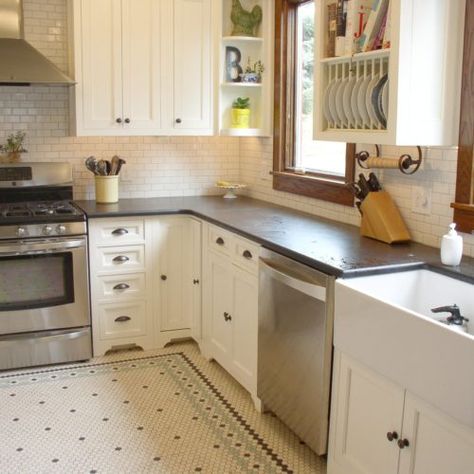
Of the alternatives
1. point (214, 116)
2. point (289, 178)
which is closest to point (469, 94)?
point (289, 178)

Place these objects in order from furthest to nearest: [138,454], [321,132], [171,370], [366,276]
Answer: [171,370] → [321,132] → [138,454] → [366,276]

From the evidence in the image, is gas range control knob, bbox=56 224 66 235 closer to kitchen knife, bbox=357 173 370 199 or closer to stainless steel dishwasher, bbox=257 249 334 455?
stainless steel dishwasher, bbox=257 249 334 455

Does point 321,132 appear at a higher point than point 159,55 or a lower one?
lower

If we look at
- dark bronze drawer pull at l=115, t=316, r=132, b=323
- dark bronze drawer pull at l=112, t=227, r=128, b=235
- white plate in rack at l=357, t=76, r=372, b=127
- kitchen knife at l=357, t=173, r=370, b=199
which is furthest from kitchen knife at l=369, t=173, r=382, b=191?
dark bronze drawer pull at l=115, t=316, r=132, b=323

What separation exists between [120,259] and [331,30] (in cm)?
184

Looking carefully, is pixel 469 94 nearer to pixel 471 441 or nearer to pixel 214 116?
pixel 471 441

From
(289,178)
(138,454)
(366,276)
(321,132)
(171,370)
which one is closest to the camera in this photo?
(366,276)

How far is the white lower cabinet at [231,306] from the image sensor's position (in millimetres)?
3266

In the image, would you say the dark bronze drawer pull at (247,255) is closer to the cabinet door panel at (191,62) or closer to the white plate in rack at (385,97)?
the white plate in rack at (385,97)

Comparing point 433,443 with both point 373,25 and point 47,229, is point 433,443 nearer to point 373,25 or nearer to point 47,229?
point 373,25

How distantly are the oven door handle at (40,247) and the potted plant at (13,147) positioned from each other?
0.77 m

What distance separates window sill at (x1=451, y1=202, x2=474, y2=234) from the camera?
268cm

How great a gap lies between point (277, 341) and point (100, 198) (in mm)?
1871

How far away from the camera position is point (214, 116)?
14.3 ft
